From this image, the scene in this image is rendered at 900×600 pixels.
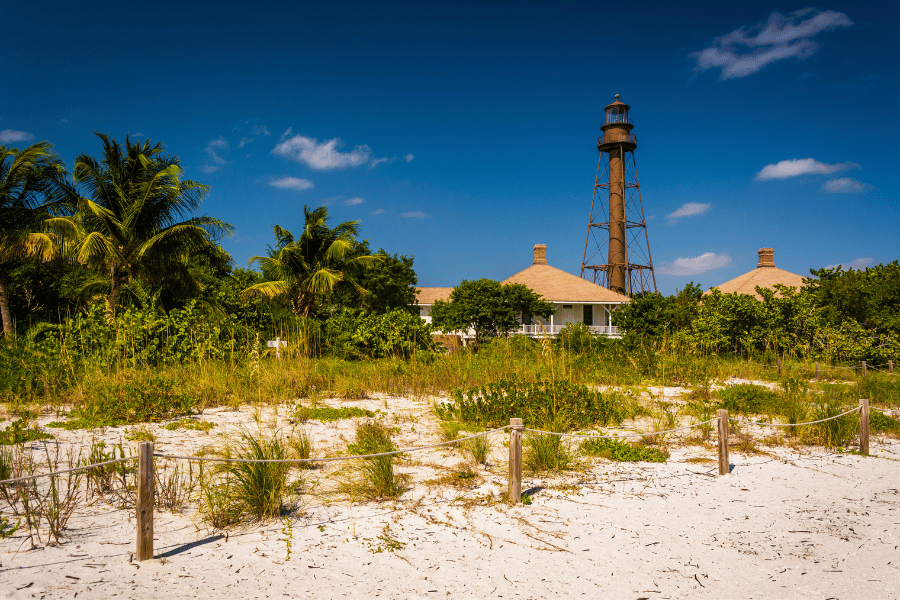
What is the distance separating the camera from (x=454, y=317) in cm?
2169

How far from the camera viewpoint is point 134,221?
15.0 m

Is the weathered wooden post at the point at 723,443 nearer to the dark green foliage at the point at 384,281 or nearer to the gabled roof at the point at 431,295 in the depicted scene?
the dark green foliage at the point at 384,281

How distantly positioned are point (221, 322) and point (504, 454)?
894 cm

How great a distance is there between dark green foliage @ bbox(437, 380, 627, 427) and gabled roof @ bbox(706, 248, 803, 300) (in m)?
23.0

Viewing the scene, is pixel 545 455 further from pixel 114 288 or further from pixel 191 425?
pixel 114 288

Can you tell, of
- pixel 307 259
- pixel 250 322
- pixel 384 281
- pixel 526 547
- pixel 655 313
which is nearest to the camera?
pixel 526 547

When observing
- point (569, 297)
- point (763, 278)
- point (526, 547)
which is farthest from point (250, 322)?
point (763, 278)

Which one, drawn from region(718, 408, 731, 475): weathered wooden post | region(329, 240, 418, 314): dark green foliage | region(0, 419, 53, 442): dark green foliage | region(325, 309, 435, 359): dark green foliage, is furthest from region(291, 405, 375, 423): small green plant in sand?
region(329, 240, 418, 314): dark green foliage

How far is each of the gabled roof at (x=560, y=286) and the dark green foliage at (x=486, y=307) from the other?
514cm

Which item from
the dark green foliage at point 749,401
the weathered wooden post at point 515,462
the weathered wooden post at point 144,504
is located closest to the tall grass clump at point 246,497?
the weathered wooden post at point 144,504

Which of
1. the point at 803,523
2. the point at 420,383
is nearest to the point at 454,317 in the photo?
the point at 420,383

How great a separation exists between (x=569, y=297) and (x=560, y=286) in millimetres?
1488

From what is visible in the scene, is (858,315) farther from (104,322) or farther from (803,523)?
(104,322)

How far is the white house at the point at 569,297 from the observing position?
27594 millimetres
